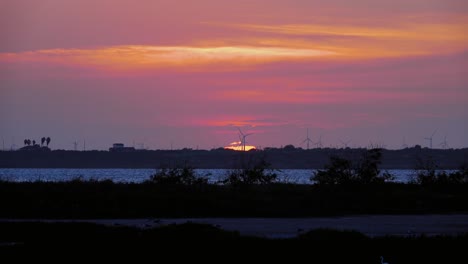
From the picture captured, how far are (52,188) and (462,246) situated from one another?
23.2 metres

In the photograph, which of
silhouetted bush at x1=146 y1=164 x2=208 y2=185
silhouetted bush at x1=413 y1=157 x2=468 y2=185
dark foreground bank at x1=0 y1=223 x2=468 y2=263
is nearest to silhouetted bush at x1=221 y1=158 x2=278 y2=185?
silhouetted bush at x1=146 y1=164 x2=208 y2=185

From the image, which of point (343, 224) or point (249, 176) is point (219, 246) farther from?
point (249, 176)

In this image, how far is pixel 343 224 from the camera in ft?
107

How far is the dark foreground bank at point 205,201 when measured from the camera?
37188 mm

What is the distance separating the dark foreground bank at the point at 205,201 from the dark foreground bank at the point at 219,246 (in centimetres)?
1067

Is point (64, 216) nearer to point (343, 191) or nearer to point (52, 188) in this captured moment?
point (52, 188)

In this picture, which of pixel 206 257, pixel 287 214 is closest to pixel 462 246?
pixel 206 257

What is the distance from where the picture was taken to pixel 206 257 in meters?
22.2

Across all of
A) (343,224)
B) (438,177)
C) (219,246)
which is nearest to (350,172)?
(438,177)

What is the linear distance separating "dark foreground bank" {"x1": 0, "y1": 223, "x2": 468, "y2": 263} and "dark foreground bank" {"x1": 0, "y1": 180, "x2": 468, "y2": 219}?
1067cm

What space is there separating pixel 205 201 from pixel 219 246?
15.9 meters

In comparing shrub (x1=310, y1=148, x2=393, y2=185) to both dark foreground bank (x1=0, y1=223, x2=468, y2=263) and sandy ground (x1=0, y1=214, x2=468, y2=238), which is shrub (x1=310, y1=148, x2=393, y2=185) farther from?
dark foreground bank (x1=0, y1=223, x2=468, y2=263)

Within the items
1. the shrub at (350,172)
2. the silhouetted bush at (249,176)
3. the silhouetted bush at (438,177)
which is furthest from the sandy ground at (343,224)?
the silhouetted bush at (249,176)

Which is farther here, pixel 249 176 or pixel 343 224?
pixel 249 176
